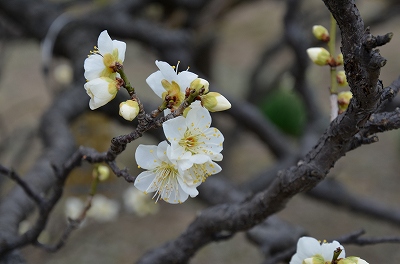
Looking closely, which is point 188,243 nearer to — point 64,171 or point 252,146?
point 64,171

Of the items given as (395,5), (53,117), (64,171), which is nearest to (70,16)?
(53,117)

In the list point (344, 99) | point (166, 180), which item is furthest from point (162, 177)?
point (344, 99)

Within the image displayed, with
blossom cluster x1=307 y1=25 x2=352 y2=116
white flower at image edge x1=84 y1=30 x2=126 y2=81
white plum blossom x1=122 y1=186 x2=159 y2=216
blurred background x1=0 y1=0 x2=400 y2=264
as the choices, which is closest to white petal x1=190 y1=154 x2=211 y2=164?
white flower at image edge x1=84 y1=30 x2=126 y2=81

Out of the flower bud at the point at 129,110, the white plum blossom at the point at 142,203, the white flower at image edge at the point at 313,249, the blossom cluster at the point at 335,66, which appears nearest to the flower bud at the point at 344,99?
the blossom cluster at the point at 335,66

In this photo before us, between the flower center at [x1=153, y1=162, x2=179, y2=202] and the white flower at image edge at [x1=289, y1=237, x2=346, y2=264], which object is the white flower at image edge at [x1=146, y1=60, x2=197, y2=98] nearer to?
the flower center at [x1=153, y1=162, x2=179, y2=202]

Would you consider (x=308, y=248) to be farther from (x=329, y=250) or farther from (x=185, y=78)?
(x=185, y=78)

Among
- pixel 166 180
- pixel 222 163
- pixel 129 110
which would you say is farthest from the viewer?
pixel 222 163
